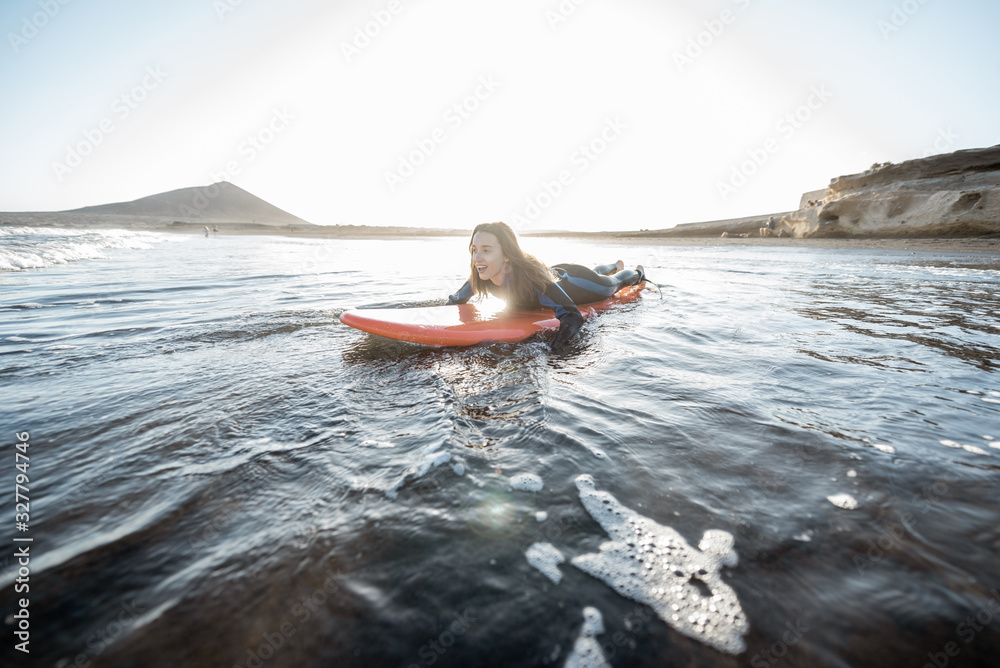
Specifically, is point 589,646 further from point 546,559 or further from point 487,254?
point 487,254

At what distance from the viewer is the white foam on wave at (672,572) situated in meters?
1.35

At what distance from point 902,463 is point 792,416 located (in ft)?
1.98

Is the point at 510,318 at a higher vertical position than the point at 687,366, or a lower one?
higher

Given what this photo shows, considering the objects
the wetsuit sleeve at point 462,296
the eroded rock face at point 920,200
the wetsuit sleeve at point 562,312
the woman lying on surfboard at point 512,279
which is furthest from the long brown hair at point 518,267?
the eroded rock face at point 920,200

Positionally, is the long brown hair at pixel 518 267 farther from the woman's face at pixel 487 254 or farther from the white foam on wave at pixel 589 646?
the white foam on wave at pixel 589 646

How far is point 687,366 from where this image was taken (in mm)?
3869

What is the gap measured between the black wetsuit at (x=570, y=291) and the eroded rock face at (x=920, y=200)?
65.4ft

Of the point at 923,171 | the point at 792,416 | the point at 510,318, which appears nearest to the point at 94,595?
the point at 792,416

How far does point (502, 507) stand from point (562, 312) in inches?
130

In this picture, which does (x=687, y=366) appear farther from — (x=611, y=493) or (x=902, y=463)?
(x=611, y=493)

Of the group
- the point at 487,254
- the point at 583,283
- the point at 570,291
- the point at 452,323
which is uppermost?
the point at 487,254

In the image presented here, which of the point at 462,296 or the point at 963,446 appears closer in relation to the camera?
the point at 963,446

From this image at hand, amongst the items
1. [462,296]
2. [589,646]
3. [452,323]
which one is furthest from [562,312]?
[589,646]

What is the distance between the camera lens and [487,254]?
15.8 feet
